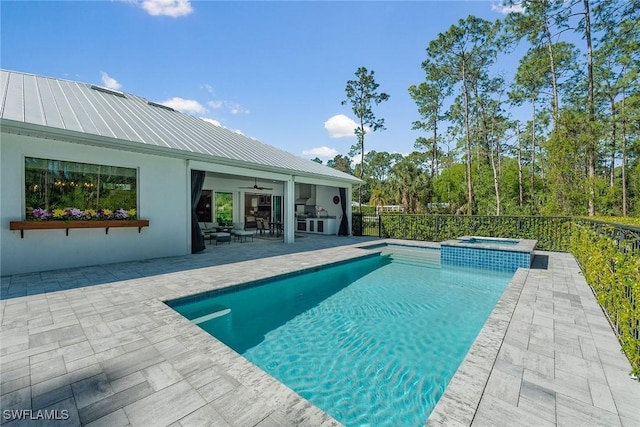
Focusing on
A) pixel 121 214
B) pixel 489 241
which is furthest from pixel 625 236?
pixel 121 214

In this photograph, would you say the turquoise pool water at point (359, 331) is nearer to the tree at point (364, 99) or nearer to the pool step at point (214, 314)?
the pool step at point (214, 314)

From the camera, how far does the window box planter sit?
5.69 meters

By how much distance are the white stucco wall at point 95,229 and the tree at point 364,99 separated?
18.0m

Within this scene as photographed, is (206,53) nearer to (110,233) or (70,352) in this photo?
(110,233)

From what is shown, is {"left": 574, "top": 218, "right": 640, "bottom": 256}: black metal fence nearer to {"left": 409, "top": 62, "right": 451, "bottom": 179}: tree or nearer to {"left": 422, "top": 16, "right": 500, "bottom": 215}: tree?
{"left": 422, "top": 16, "right": 500, "bottom": 215}: tree

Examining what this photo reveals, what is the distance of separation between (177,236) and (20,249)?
322 cm

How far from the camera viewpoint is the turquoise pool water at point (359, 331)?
279 centimetres

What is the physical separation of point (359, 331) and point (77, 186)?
23.9 ft

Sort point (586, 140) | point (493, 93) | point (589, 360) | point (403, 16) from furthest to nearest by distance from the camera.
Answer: point (493, 93) → point (586, 140) → point (403, 16) → point (589, 360)

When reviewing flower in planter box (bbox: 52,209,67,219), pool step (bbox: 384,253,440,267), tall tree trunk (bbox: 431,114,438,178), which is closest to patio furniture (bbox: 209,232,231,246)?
flower in planter box (bbox: 52,209,67,219)

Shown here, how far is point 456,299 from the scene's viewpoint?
223 inches

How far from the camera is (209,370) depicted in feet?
8.38

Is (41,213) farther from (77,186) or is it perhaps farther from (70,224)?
(77,186)

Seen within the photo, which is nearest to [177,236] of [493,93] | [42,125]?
[42,125]
